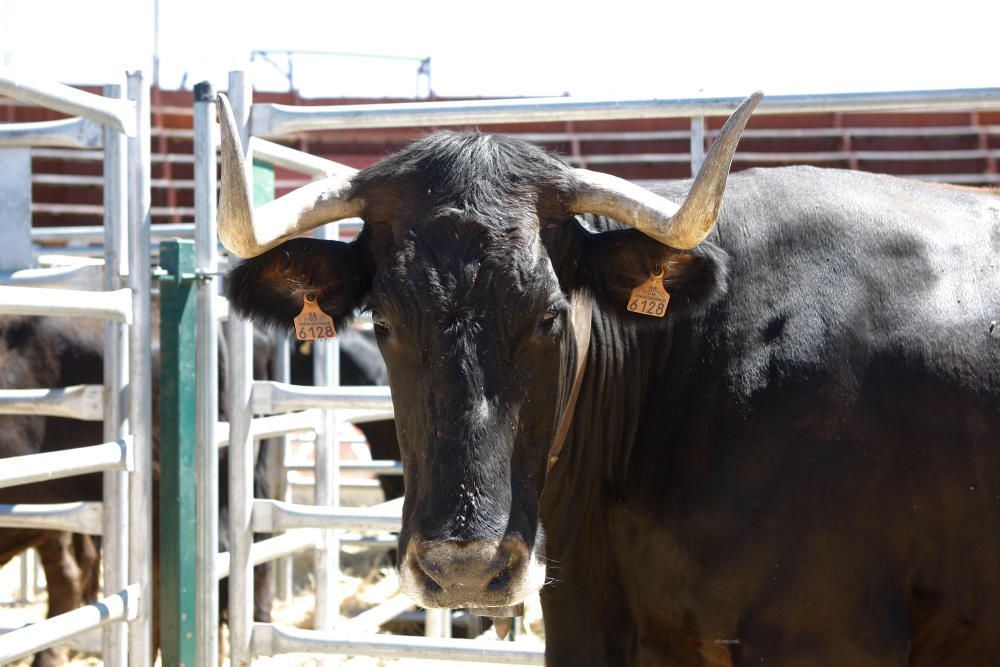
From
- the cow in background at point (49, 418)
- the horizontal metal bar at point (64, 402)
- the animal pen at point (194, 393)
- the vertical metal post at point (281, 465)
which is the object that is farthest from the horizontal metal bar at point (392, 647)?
the cow in background at point (49, 418)

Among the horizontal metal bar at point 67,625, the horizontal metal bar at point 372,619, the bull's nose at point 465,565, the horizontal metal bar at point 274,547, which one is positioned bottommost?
the horizontal metal bar at point 372,619

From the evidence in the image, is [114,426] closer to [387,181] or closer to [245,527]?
[245,527]

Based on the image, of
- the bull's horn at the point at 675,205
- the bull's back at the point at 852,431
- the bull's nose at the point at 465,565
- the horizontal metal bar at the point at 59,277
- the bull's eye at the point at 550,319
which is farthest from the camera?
the horizontal metal bar at the point at 59,277

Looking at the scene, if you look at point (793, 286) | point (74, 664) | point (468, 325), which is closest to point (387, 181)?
point (468, 325)

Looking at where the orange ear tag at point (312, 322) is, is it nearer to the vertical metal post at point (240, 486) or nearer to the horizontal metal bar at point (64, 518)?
the vertical metal post at point (240, 486)

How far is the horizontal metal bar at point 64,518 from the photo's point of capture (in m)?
3.95

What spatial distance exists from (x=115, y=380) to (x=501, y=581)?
6.20ft

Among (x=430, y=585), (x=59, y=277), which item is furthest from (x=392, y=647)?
(x=59, y=277)

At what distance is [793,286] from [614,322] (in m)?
0.57

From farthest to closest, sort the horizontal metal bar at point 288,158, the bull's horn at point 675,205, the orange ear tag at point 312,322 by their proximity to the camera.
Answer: the horizontal metal bar at point 288,158
the orange ear tag at point 312,322
the bull's horn at point 675,205

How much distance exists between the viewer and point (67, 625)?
355cm

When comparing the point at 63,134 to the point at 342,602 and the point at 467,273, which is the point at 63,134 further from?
the point at 342,602

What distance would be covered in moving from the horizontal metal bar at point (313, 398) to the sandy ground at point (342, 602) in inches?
82.0

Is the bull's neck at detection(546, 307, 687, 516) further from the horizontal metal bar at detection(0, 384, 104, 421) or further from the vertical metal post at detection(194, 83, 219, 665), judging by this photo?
the horizontal metal bar at detection(0, 384, 104, 421)
